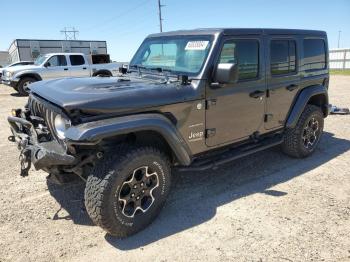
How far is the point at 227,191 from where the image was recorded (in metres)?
4.30

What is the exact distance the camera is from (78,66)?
612 inches

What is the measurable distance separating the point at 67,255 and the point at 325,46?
511 cm

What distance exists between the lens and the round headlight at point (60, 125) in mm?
3154

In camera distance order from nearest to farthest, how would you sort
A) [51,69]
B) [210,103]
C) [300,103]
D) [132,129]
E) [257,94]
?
[132,129]
[210,103]
[257,94]
[300,103]
[51,69]

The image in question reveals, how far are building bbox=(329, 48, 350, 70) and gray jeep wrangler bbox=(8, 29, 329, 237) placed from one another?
3170cm

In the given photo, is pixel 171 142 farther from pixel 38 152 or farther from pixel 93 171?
pixel 38 152

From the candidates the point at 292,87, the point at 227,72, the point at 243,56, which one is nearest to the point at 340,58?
the point at 292,87

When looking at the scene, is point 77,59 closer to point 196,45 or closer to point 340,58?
point 196,45

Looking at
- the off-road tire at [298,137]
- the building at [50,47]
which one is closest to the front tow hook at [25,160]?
the off-road tire at [298,137]

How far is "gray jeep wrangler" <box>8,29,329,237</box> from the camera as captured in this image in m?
3.09

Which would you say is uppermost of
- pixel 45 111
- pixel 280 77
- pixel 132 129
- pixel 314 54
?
pixel 314 54

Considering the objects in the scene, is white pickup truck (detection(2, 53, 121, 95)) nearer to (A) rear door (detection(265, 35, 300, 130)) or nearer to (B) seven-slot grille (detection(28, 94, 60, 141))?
(A) rear door (detection(265, 35, 300, 130))

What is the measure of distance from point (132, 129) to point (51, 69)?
13.1 meters

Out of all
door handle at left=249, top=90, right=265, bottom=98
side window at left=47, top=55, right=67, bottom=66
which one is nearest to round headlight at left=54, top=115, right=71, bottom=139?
door handle at left=249, top=90, right=265, bottom=98
